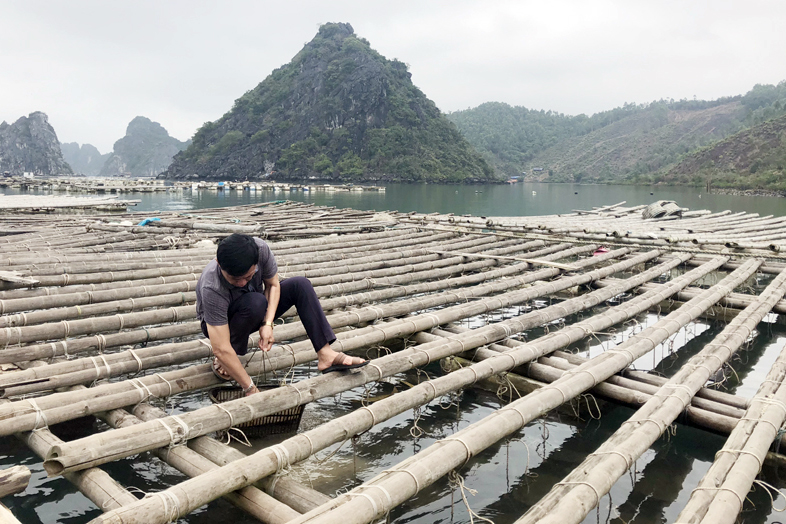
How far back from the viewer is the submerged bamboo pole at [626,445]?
2334mm

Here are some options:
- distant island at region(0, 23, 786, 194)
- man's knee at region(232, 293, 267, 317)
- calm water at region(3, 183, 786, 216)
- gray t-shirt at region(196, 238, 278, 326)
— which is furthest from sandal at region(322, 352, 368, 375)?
distant island at region(0, 23, 786, 194)

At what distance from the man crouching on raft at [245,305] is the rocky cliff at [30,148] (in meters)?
136

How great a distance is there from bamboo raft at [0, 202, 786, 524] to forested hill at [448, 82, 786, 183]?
76.3 meters

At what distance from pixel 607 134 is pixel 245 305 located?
130 metres

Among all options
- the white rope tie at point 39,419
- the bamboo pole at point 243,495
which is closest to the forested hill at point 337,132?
the white rope tie at point 39,419

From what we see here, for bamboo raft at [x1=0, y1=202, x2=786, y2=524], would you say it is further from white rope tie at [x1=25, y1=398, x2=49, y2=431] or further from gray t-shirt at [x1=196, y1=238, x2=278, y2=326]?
gray t-shirt at [x1=196, y1=238, x2=278, y2=326]

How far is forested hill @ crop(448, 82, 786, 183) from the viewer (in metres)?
96.4

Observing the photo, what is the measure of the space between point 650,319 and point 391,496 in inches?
276

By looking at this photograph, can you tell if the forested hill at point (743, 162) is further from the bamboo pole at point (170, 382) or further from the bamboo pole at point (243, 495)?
the bamboo pole at point (243, 495)

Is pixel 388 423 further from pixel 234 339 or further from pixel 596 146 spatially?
pixel 596 146

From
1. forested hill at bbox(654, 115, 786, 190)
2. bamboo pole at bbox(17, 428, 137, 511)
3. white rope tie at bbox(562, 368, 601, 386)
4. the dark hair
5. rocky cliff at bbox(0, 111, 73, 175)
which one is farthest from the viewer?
rocky cliff at bbox(0, 111, 73, 175)

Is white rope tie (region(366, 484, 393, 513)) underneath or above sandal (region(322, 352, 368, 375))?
underneath

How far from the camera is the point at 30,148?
391ft

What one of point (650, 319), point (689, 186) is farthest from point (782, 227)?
point (689, 186)
